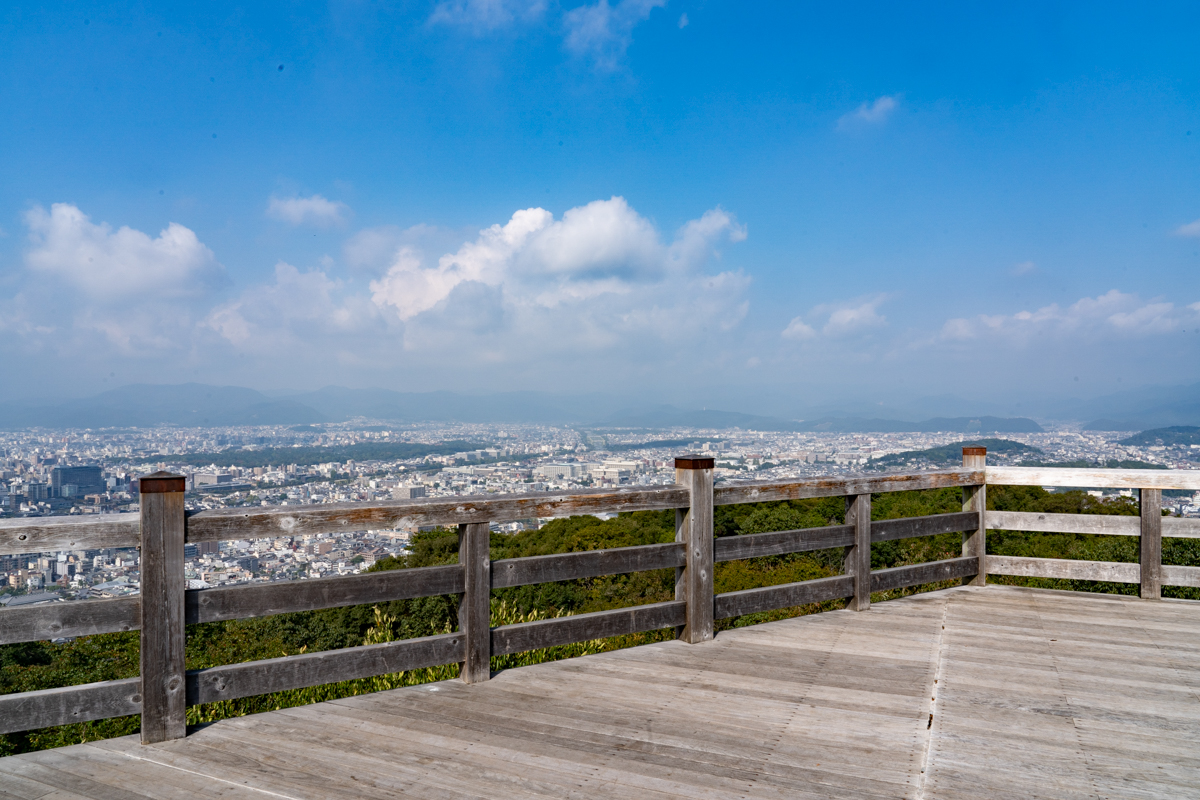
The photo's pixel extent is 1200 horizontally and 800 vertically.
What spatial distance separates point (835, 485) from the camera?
5.33 m

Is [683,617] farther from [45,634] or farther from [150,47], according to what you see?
[150,47]

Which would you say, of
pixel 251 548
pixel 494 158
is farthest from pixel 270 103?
pixel 251 548

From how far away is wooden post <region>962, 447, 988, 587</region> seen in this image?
Result: 6.41 metres

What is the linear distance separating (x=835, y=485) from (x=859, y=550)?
629 mm

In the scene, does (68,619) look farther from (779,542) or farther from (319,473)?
(319,473)

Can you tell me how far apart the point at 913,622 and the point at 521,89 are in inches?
1510

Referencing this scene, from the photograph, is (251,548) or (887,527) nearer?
(887,527)

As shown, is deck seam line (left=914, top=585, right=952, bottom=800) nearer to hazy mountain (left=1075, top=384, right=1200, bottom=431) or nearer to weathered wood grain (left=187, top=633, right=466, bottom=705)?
weathered wood grain (left=187, top=633, right=466, bottom=705)

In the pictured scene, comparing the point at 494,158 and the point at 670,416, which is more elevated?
the point at 494,158

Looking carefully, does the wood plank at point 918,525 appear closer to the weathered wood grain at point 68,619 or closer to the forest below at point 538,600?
the forest below at point 538,600

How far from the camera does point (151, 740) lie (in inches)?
119

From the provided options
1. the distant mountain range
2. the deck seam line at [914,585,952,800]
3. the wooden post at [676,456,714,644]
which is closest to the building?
the wooden post at [676,456,714,644]

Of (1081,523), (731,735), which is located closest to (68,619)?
(731,735)

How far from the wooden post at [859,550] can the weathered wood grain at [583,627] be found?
5.68 ft
